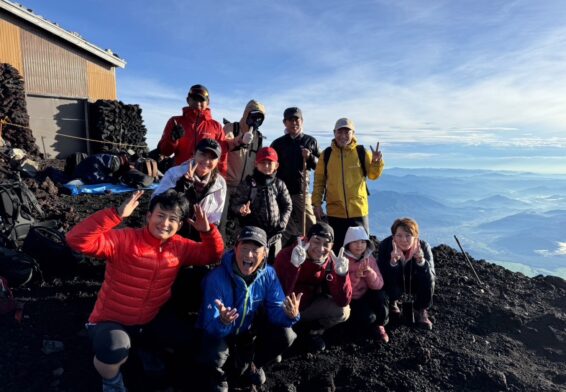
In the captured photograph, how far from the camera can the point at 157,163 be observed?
1261cm

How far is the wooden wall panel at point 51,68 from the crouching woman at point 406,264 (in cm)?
1803

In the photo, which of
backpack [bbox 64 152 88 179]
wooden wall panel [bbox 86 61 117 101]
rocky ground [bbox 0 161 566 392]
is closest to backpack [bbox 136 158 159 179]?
backpack [bbox 64 152 88 179]

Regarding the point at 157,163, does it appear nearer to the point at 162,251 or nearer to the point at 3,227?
the point at 3,227

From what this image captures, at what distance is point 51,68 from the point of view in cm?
1745

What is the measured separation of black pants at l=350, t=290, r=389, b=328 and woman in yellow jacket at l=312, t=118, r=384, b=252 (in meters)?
1.14

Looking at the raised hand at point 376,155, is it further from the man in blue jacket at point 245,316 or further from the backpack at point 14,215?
the backpack at point 14,215

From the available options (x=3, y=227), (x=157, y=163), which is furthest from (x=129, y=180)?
(x=3, y=227)

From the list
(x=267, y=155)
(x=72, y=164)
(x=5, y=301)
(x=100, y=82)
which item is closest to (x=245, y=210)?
(x=267, y=155)

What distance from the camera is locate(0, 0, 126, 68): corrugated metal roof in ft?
50.9

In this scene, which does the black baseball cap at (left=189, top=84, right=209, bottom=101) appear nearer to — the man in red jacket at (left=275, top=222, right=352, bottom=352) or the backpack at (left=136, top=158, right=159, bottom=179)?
the man in red jacket at (left=275, top=222, right=352, bottom=352)

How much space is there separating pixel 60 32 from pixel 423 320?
767 inches

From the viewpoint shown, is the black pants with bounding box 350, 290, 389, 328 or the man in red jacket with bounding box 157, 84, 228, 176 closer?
the black pants with bounding box 350, 290, 389, 328

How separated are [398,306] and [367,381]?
1783mm

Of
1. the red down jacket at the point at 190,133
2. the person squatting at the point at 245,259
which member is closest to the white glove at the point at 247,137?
the person squatting at the point at 245,259
